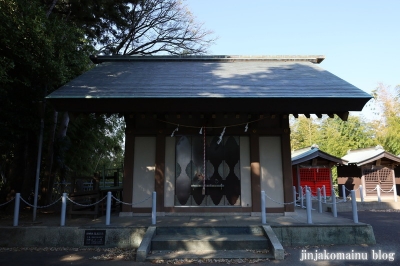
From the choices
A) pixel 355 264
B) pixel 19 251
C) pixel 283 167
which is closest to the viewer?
pixel 355 264

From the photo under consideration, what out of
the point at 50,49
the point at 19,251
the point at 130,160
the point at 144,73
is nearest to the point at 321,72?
the point at 144,73

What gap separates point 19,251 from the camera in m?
6.35

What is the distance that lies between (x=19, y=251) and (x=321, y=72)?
10.3 m

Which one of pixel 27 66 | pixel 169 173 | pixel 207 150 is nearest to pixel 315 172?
pixel 207 150

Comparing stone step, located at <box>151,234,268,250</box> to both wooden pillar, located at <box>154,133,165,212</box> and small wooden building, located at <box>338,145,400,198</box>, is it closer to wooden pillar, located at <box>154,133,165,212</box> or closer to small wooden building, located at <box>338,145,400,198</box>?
wooden pillar, located at <box>154,133,165,212</box>

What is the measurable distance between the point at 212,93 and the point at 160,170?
316 centimetres

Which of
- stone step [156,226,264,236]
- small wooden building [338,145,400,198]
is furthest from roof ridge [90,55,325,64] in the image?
small wooden building [338,145,400,198]

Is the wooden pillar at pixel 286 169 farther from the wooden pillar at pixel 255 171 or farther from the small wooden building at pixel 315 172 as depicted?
the small wooden building at pixel 315 172

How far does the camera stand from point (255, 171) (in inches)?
340

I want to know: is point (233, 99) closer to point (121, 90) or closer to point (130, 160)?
point (121, 90)

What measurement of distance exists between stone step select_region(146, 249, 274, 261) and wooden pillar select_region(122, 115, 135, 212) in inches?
111

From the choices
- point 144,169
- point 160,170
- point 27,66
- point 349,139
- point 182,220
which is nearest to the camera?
point 182,220

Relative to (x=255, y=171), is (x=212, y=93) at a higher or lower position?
higher

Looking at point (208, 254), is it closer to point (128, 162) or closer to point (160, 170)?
point (160, 170)
